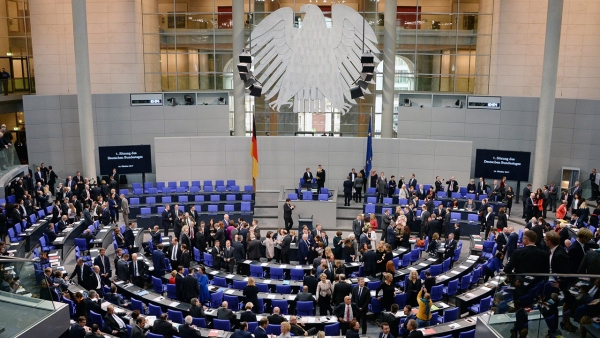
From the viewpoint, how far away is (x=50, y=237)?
17.0m

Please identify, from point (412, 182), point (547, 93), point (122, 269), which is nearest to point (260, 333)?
point (122, 269)

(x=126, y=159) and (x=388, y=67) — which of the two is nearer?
(x=126, y=159)

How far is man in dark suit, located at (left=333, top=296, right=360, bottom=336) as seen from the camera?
469 inches

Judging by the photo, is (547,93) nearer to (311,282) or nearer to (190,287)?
(311,282)

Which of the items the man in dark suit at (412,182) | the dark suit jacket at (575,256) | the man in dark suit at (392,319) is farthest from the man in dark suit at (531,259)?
the man in dark suit at (412,182)

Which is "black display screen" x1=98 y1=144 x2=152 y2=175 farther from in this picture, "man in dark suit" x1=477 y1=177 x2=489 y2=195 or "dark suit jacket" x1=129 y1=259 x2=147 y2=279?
"man in dark suit" x1=477 y1=177 x2=489 y2=195

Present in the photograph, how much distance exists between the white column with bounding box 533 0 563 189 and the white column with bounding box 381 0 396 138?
6.24m

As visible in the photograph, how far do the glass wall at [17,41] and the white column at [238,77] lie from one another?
35.9ft

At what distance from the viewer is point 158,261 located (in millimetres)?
14820

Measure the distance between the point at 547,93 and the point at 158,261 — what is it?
16375 mm

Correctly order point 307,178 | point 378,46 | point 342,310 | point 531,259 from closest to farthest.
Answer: point 531,259, point 342,310, point 307,178, point 378,46

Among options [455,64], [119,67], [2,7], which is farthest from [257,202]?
[2,7]

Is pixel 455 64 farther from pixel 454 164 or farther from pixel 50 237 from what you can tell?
pixel 50 237

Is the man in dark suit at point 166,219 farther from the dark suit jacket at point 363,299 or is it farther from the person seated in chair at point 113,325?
the dark suit jacket at point 363,299
